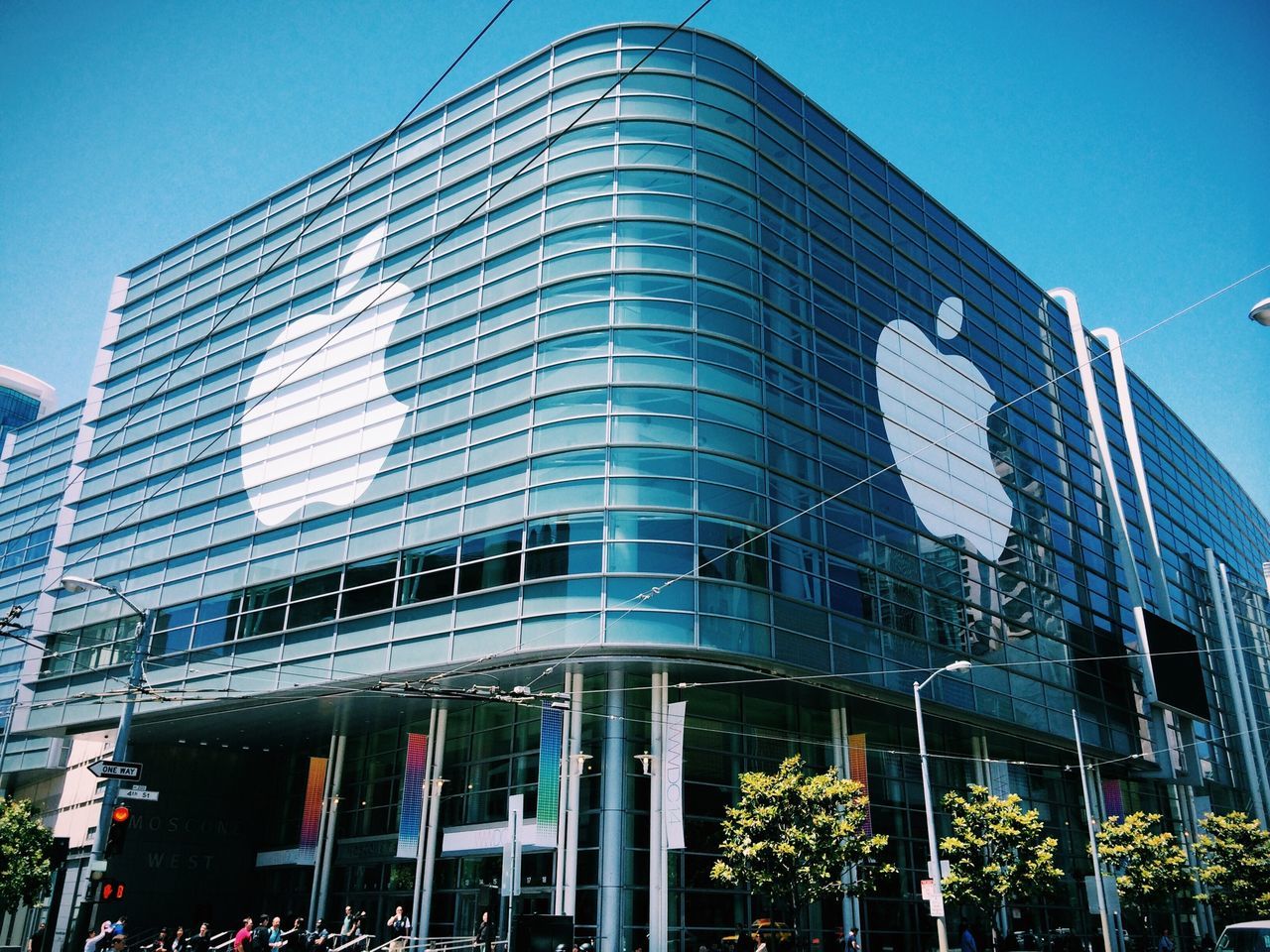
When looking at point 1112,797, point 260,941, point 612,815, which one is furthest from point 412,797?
point 1112,797

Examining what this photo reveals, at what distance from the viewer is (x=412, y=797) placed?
36094 mm

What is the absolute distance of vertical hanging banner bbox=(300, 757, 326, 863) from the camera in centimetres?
4162

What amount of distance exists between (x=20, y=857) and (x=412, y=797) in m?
19.7

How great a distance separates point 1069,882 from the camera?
152 ft

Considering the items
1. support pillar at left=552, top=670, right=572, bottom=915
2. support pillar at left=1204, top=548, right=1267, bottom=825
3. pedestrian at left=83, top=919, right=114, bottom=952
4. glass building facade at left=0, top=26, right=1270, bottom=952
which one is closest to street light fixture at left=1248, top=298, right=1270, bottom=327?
glass building facade at left=0, top=26, right=1270, bottom=952

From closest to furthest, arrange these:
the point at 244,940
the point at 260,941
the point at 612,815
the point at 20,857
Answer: the point at 244,940 < the point at 260,941 < the point at 612,815 < the point at 20,857

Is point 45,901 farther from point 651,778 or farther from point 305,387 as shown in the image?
point 651,778

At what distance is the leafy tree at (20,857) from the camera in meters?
41.5

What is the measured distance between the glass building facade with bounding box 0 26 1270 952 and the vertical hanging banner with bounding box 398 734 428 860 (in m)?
0.37

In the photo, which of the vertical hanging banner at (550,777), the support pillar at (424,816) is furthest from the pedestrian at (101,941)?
the vertical hanging banner at (550,777)

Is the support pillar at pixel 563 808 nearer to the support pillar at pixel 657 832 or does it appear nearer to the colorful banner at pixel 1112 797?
the support pillar at pixel 657 832

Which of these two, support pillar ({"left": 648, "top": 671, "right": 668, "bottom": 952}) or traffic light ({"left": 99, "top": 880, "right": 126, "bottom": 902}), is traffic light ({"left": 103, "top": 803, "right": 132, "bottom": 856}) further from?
support pillar ({"left": 648, "top": 671, "right": 668, "bottom": 952})

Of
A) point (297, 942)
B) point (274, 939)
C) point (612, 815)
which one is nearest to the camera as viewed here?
point (612, 815)

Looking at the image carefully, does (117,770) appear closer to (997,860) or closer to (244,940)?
(244,940)
